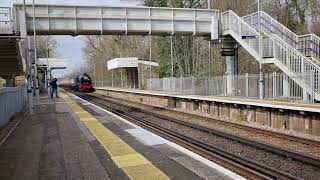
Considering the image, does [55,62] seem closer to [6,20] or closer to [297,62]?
[6,20]

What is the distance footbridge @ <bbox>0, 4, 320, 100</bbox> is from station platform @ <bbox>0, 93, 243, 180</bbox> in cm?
1511

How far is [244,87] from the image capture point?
2966 cm

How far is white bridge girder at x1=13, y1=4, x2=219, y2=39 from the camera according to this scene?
33.8 m

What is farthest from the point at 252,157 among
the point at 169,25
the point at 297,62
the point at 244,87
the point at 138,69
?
the point at 138,69

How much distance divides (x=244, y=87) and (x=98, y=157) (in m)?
19.7

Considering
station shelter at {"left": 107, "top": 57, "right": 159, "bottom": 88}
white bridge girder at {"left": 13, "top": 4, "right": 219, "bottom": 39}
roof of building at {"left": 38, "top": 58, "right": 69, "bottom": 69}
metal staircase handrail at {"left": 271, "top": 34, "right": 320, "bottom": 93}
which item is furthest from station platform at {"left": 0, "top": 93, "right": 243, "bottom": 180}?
roof of building at {"left": 38, "top": 58, "right": 69, "bottom": 69}

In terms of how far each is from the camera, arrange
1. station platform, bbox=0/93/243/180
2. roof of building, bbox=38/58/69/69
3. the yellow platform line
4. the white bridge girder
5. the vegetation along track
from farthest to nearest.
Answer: roof of building, bbox=38/58/69/69, the white bridge girder, the vegetation along track, station platform, bbox=0/93/243/180, the yellow platform line

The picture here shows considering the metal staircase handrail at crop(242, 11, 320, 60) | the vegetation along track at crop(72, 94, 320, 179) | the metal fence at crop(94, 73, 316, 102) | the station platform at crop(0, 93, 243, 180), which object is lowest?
the vegetation along track at crop(72, 94, 320, 179)

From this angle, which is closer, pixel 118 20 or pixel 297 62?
pixel 297 62

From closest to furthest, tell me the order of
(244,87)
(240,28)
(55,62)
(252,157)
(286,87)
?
(252,157) < (286,87) < (244,87) < (240,28) < (55,62)

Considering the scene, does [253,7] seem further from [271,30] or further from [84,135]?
[84,135]

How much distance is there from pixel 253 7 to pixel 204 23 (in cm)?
1481

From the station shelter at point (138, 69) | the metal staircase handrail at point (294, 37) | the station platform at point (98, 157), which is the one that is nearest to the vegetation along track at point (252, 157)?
the station platform at point (98, 157)

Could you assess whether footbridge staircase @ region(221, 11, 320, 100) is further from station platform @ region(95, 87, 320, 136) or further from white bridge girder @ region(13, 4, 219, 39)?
white bridge girder @ region(13, 4, 219, 39)
